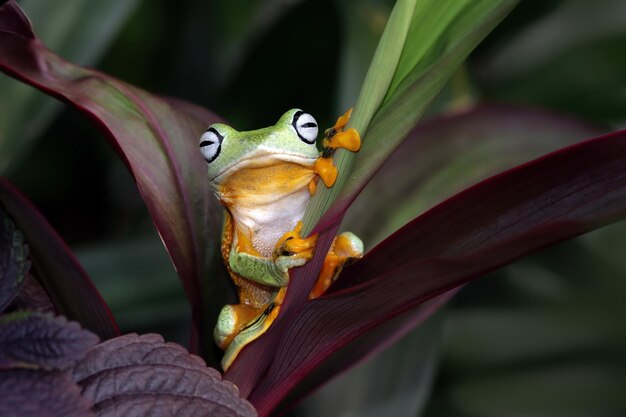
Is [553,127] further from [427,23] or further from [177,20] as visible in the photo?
[177,20]

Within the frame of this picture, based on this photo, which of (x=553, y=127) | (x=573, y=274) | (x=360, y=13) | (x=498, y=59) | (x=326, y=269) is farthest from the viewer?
(x=498, y=59)

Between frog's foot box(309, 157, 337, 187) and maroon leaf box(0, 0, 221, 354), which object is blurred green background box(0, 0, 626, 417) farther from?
frog's foot box(309, 157, 337, 187)

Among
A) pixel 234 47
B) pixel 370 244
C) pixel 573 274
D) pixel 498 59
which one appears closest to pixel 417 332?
pixel 370 244

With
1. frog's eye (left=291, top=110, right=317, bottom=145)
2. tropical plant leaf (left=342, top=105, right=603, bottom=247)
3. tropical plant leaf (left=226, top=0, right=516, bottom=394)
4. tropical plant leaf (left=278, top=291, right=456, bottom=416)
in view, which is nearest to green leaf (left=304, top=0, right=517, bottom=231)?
tropical plant leaf (left=226, top=0, right=516, bottom=394)

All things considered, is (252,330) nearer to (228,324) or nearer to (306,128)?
(228,324)

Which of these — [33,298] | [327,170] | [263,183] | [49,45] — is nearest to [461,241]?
[327,170]
